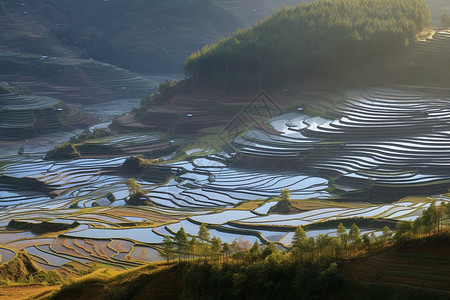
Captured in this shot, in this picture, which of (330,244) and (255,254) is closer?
(330,244)

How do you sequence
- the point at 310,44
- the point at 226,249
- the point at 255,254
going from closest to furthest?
the point at 255,254
the point at 226,249
the point at 310,44

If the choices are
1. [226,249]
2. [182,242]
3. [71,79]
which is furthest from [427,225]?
[71,79]

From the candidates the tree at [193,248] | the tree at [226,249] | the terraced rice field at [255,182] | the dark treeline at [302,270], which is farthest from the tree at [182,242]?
the terraced rice field at [255,182]

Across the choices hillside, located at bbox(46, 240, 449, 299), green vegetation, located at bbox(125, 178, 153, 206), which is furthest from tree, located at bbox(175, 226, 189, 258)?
green vegetation, located at bbox(125, 178, 153, 206)

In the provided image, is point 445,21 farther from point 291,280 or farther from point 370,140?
point 291,280

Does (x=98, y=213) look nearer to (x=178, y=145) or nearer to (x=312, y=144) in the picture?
(x=312, y=144)

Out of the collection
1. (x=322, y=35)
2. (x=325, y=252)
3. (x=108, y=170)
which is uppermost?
(x=322, y=35)

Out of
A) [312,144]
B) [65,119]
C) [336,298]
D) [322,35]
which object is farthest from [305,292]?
[65,119]

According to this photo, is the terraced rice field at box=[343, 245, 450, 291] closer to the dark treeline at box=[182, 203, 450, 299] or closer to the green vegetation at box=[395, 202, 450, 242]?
the dark treeline at box=[182, 203, 450, 299]
